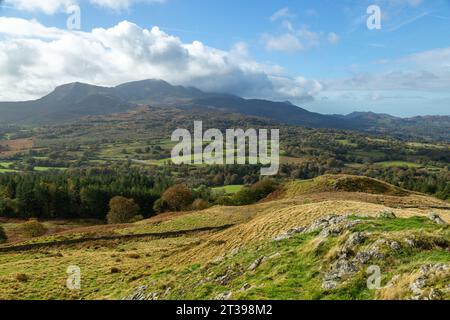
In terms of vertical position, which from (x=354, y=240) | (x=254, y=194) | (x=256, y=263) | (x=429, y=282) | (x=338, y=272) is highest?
(x=429, y=282)

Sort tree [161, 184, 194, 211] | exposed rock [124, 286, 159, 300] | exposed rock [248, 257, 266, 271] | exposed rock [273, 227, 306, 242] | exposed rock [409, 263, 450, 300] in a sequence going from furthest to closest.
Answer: tree [161, 184, 194, 211] < exposed rock [273, 227, 306, 242] < exposed rock [124, 286, 159, 300] < exposed rock [248, 257, 266, 271] < exposed rock [409, 263, 450, 300]

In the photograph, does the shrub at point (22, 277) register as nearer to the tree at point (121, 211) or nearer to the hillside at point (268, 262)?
the hillside at point (268, 262)

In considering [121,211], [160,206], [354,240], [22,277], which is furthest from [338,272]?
[160,206]

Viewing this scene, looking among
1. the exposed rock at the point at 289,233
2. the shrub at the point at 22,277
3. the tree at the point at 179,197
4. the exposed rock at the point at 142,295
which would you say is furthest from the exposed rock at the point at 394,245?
the tree at the point at 179,197

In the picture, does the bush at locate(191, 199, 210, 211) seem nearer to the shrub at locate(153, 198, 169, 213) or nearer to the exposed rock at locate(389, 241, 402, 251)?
the shrub at locate(153, 198, 169, 213)

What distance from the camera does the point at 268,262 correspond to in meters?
20.3

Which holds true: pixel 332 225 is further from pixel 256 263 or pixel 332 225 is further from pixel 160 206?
pixel 160 206

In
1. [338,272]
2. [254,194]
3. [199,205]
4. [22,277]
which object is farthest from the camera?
[254,194]

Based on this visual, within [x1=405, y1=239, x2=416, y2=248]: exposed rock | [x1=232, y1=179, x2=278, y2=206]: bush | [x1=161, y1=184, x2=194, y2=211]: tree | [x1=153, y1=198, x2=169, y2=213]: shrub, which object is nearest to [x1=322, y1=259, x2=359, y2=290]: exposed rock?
[x1=405, y1=239, x2=416, y2=248]: exposed rock

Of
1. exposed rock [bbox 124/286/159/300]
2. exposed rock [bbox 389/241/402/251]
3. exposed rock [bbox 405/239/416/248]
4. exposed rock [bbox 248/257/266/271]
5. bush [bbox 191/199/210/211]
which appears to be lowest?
bush [bbox 191/199/210/211]

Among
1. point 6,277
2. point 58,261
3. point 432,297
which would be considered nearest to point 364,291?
point 432,297

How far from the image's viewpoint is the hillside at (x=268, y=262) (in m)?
14.4

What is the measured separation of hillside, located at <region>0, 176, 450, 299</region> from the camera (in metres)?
14.4

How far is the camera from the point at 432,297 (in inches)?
448
